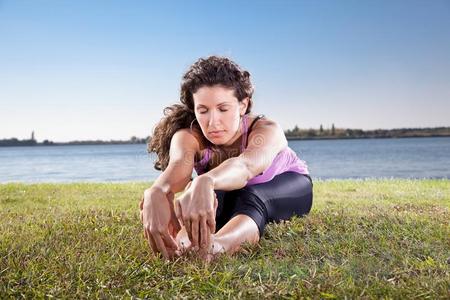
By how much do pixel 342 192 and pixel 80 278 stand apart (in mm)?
6863

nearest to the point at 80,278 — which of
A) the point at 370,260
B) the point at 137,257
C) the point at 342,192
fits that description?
the point at 137,257

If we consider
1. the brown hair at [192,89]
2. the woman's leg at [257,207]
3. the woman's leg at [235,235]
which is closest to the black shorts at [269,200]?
the woman's leg at [257,207]

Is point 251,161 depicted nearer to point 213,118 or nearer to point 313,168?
point 213,118

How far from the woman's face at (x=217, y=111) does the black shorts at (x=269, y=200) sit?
1.89 feet

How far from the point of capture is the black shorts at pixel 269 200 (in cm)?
454

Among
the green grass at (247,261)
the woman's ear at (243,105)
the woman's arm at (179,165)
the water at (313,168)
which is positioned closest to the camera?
the green grass at (247,261)

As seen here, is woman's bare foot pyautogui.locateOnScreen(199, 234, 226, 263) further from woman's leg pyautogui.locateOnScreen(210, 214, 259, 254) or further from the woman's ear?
the woman's ear

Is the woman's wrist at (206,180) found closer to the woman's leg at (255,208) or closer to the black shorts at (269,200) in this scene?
the woman's leg at (255,208)

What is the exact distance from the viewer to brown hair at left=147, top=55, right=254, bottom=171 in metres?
4.58

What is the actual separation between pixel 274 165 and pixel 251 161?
1.18 m

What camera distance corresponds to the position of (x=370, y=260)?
11.7 ft

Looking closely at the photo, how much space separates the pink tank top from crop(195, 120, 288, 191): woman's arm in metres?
0.18

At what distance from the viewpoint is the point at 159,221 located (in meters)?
3.48

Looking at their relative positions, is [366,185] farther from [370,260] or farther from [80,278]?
[80,278]
